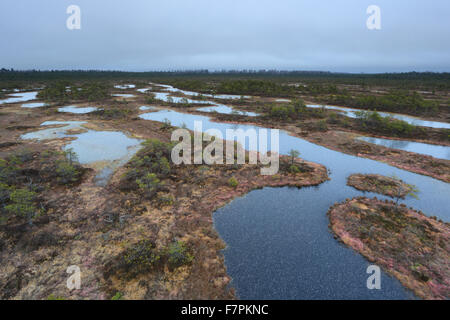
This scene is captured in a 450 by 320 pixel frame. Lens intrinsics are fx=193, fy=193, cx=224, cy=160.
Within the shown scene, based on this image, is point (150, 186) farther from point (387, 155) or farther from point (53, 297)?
point (387, 155)

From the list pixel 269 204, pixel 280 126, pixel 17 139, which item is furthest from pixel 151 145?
pixel 280 126

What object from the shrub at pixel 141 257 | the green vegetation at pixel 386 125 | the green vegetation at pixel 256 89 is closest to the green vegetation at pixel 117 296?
the shrub at pixel 141 257

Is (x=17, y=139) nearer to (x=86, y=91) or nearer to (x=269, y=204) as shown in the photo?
(x=269, y=204)

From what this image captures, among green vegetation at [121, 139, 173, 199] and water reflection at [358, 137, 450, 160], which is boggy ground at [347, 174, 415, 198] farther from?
green vegetation at [121, 139, 173, 199]

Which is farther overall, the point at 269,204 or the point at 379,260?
the point at 269,204

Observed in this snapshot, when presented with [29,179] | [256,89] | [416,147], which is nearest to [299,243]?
[29,179]

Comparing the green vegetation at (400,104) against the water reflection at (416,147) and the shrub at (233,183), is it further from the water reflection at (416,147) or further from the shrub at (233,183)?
the shrub at (233,183)
